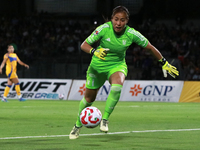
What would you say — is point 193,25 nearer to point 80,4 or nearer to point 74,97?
point 80,4

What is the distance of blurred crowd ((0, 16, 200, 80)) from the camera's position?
25.9m

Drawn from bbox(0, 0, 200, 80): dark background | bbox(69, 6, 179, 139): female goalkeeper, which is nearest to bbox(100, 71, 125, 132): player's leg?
bbox(69, 6, 179, 139): female goalkeeper

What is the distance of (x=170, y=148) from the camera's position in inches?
251

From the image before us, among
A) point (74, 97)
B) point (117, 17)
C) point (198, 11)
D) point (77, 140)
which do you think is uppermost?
point (117, 17)

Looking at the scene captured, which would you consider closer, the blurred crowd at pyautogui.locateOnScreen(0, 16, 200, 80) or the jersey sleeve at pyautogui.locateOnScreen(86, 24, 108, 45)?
the jersey sleeve at pyautogui.locateOnScreen(86, 24, 108, 45)

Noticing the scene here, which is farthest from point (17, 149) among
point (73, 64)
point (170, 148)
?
point (73, 64)

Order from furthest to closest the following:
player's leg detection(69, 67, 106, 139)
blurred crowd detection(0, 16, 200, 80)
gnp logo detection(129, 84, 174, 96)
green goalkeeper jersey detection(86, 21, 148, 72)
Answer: blurred crowd detection(0, 16, 200, 80), gnp logo detection(129, 84, 174, 96), player's leg detection(69, 67, 106, 139), green goalkeeper jersey detection(86, 21, 148, 72)

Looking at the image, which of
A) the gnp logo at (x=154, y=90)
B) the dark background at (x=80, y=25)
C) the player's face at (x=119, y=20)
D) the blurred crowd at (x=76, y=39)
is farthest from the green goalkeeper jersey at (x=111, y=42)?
the dark background at (x=80, y=25)

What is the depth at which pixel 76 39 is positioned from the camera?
31250mm

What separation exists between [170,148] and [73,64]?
18.4m

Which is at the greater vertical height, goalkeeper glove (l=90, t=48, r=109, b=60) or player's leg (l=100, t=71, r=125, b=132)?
goalkeeper glove (l=90, t=48, r=109, b=60)

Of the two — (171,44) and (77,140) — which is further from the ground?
(77,140)

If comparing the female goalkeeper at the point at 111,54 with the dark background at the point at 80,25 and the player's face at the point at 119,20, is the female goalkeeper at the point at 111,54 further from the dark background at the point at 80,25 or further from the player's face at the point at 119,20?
the dark background at the point at 80,25

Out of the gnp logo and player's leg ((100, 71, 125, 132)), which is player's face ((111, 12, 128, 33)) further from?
the gnp logo
